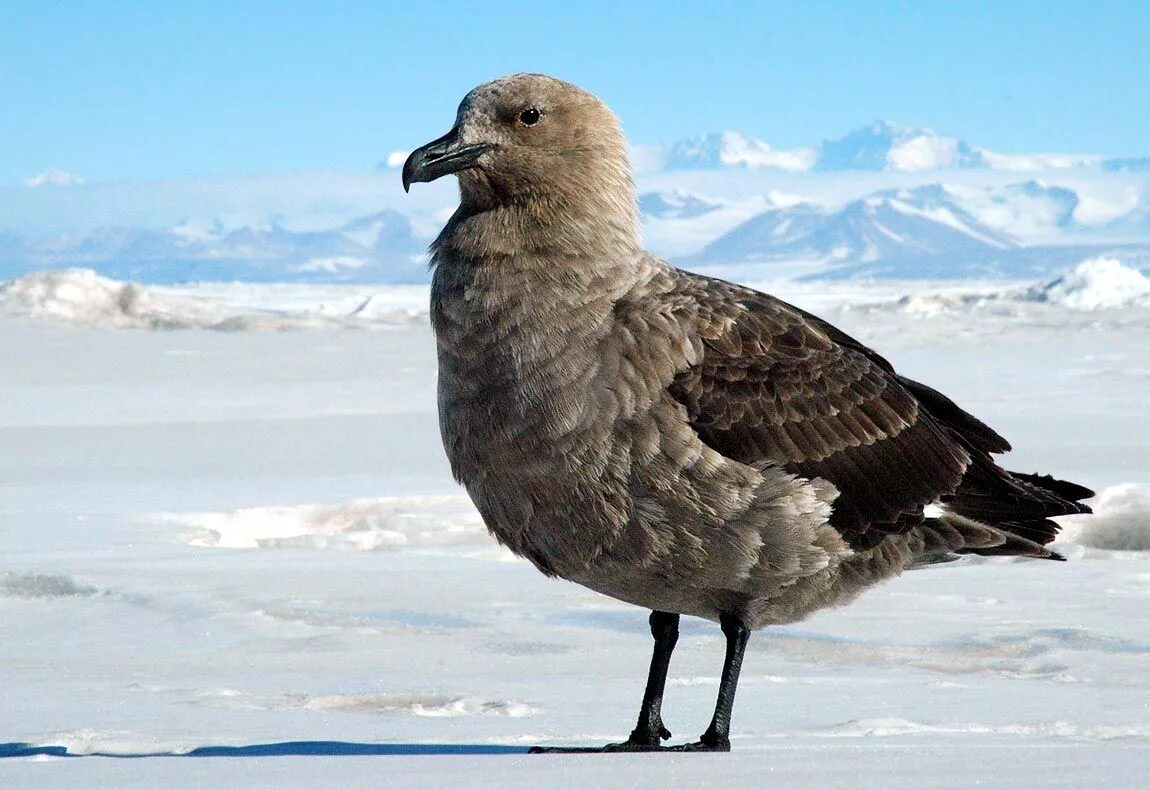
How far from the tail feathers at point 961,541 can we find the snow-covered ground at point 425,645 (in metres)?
0.53

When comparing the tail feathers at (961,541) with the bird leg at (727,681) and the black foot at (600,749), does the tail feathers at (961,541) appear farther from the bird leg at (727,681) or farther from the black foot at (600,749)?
the black foot at (600,749)

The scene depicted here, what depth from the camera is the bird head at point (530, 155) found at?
4977mm

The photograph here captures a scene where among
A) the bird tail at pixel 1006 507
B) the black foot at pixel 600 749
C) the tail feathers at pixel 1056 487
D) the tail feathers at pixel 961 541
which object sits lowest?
the black foot at pixel 600 749

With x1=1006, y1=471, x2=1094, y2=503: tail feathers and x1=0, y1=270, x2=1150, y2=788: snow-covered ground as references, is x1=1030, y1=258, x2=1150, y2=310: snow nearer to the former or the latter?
x1=0, y1=270, x2=1150, y2=788: snow-covered ground

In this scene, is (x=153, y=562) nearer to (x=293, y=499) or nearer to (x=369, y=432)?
(x=293, y=499)

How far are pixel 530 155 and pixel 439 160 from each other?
1.00 feet

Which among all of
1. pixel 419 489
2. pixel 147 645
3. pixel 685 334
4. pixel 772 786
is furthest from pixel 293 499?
pixel 772 786

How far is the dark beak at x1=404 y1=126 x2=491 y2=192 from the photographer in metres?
4.92

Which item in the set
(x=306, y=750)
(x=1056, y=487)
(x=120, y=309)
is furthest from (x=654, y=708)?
(x=120, y=309)

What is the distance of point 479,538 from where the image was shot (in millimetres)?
8891

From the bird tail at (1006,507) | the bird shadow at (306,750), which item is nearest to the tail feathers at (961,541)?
the bird tail at (1006,507)

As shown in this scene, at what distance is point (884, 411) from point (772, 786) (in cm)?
194

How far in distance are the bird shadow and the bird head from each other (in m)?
1.71

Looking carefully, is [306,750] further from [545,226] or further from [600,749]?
[545,226]
